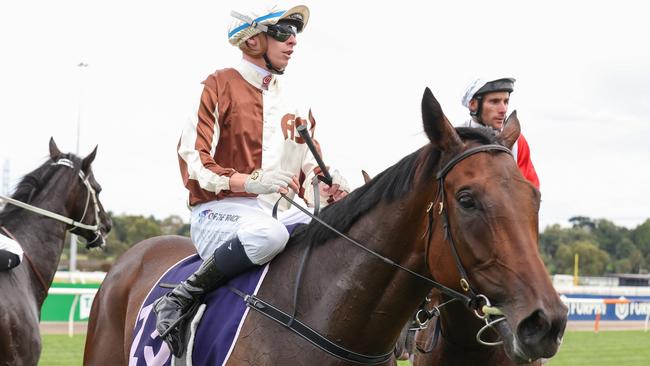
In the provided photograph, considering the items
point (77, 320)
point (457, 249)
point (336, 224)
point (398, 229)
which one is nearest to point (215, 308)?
point (336, 224)

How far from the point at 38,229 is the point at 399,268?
540 cm

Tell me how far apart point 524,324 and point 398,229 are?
0.85 meters

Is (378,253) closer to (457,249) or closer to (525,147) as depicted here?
(457,249)

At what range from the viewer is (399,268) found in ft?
11.8

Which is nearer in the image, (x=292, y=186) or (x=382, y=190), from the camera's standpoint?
(x=382, y=190)

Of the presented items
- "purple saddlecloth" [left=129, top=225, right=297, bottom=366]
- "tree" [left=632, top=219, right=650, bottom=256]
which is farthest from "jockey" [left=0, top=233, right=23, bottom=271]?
"tree" [left=632, top=219, right=650, bottom=256]

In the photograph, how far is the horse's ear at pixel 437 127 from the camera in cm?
338

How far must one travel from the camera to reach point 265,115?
4.50 m

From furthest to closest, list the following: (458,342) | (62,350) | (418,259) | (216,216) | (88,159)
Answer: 1. (62,350)
2. (88,159)
3. (458,342)
4. (216,216)
5. (418,259)

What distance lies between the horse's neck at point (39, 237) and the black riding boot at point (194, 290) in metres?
4.08

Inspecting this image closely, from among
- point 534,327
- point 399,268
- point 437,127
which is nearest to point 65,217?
point 399,268

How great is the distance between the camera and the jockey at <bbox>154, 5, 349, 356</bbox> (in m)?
4.09

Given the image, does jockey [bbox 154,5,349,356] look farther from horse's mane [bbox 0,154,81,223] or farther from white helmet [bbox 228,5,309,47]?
horse's mane [bbox 0,154,81,223]

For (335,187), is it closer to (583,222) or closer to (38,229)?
(38,229)
